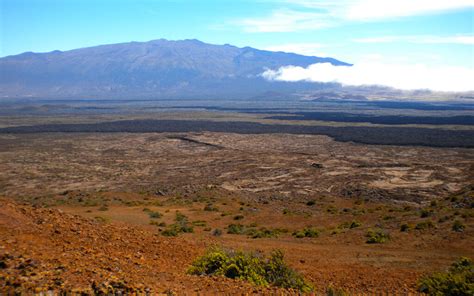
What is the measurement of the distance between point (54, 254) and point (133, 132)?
261 feet

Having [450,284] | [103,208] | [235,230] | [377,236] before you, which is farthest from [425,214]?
[103,208]

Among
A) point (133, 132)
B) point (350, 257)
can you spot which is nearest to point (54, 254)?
point (350, 257)

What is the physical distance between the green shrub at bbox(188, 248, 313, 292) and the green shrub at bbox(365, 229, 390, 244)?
24.1 feet

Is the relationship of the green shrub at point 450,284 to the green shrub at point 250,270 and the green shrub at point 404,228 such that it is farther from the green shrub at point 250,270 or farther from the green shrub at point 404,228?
the green shrub at point 404,228

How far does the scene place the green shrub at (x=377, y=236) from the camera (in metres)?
16.1

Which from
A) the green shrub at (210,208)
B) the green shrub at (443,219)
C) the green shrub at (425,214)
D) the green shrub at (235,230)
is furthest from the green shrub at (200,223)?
the green shrub at (443,219)

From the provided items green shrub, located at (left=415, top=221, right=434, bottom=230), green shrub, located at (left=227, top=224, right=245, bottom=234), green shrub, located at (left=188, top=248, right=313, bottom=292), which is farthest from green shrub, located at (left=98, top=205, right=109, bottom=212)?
green shrub, located at (left=415, top=221, right=434, bottom=230)

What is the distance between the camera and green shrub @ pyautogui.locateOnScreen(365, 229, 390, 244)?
16.1 meters

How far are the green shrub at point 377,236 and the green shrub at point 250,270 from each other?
Answer: 7360 mm

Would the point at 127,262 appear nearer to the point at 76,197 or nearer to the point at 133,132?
the point at 76,197

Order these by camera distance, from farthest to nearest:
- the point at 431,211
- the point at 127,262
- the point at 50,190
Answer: the point at 50,190, the point at 431,211, the point at 127,262

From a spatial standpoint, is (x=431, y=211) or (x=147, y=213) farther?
(x=147, y=213)

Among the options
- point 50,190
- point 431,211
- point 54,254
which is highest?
point 54,254

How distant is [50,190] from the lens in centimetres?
3503
